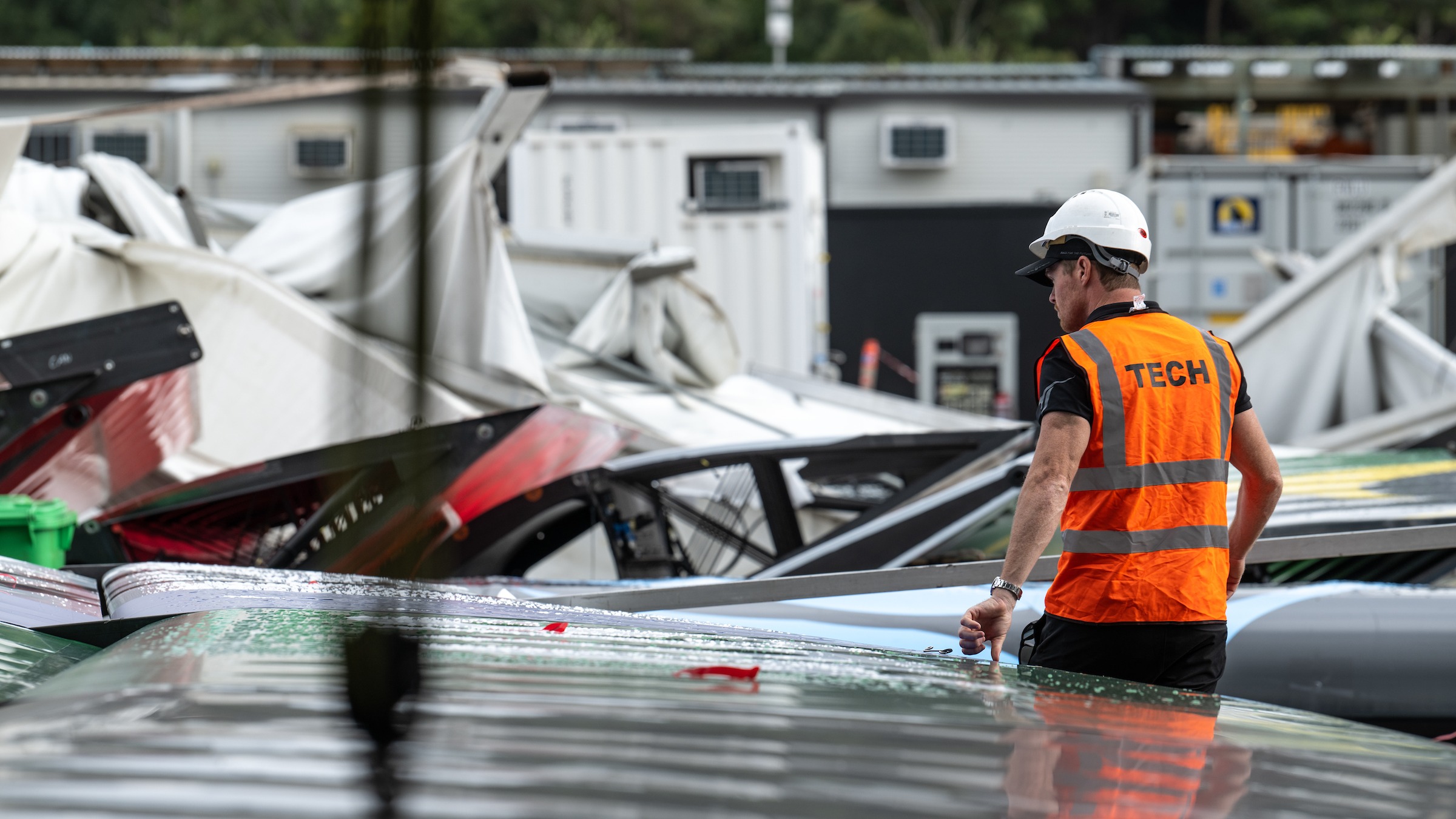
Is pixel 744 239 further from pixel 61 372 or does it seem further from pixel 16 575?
pixel 16 575

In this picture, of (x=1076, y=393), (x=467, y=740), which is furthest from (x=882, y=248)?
(x=467, y=740)

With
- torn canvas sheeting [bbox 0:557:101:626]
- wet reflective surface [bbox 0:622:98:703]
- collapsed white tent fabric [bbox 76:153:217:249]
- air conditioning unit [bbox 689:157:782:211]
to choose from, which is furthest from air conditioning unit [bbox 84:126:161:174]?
wet reflective surface [bbox 0:622:98:703]

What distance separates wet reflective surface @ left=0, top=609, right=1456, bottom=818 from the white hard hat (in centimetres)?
104

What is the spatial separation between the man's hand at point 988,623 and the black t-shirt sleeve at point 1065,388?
0.39m

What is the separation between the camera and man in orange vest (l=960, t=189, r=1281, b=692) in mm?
2590

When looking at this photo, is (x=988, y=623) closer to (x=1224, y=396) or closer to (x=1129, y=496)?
(x=1129, y=496)

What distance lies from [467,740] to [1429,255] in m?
16.7

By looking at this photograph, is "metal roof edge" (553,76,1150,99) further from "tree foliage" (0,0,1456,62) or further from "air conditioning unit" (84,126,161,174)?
"tree foliage" (0,0,1456,62)

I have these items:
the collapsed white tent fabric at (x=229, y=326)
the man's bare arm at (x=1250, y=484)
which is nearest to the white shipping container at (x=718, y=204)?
the collapsed white tent fabric at (x=229, y=326)

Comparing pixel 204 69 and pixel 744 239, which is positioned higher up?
pixel 204 69

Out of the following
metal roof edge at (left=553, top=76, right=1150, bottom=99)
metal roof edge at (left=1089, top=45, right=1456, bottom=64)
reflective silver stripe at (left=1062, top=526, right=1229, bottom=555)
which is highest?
metal roof edge at (left=1089, top=45, right=1456, bottom=64)

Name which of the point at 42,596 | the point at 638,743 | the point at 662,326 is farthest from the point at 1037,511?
the point at 662,326

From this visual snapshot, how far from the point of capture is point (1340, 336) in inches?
329

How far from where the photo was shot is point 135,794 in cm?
118
